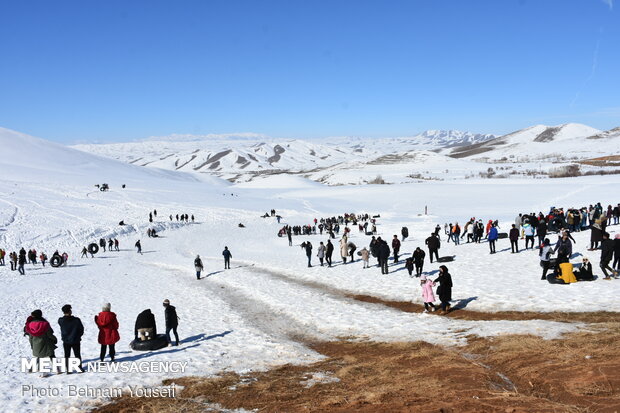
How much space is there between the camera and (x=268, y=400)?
7.39 meters

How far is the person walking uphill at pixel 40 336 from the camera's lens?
8758 mm

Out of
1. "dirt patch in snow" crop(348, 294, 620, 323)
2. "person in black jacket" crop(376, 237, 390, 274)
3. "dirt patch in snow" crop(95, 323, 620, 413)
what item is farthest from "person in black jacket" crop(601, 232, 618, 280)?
"person in black jacket" crop(376, 237, 390, 274)

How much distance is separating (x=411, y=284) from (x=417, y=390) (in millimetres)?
10229

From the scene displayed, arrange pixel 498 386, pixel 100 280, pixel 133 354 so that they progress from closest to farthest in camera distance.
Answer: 1. pixel 498 386
2. pixel 133 354
3. pixel 100 280

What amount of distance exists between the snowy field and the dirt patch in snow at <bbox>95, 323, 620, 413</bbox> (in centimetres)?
85

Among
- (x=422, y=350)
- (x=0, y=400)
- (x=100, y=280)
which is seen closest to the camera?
(x=0, y=400)

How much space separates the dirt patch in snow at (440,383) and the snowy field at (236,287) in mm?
847

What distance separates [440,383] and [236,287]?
14.0 metres

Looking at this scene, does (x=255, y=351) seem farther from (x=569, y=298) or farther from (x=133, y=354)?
(x=569, y=298)

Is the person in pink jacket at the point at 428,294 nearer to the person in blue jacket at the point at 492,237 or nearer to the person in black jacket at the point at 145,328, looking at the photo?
the person in black jacket at the point at 145,328

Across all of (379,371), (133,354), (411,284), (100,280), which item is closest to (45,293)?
(100,280)

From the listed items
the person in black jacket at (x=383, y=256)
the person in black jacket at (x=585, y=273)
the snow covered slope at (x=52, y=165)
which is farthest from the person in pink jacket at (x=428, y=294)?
the snow covered slope at (x=52, y=165)

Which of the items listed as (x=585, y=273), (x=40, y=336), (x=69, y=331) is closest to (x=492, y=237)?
(x=585, y=273)

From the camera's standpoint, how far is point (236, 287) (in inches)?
797
